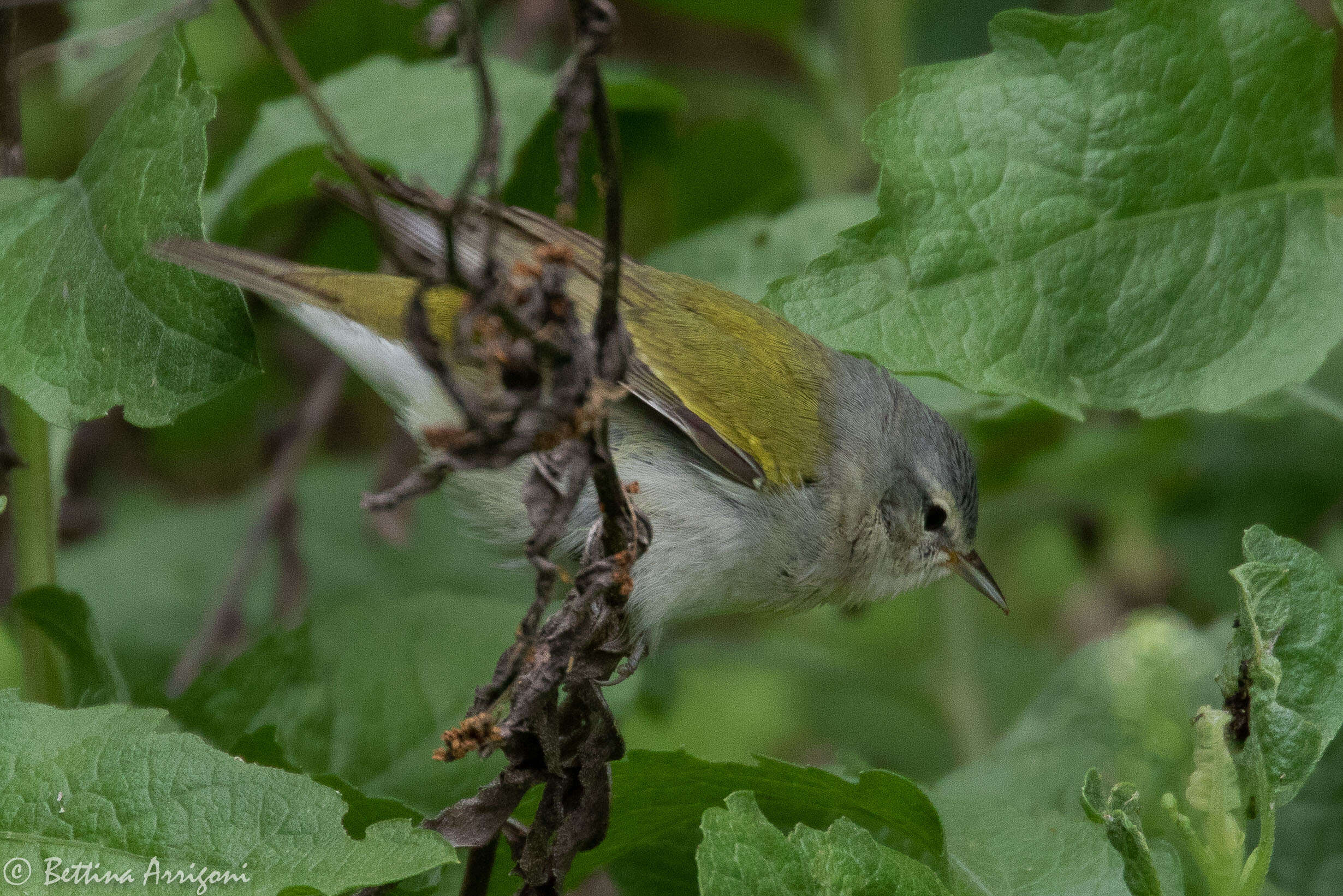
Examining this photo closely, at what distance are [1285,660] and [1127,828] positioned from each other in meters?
0.34

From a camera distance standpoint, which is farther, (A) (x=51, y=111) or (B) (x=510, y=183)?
(A) (x=51, y=111)

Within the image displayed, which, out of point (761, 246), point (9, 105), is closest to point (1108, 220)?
point (761, 246)

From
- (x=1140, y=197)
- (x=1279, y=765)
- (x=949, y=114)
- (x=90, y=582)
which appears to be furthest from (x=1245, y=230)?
(x=90, y=582)

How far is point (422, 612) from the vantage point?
8.04 feet

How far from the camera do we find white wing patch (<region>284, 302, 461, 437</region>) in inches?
101

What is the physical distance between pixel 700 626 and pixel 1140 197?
3.42 metres

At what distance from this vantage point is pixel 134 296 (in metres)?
1.75

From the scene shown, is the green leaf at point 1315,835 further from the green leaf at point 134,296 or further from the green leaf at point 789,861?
the green leaf at point 134,296

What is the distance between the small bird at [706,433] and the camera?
2529 millimetres

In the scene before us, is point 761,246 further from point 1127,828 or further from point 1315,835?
point 1127,828

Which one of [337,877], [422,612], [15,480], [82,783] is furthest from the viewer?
[422,612]

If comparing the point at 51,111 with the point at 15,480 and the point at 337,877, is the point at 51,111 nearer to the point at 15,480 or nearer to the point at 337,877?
the point at 15,480

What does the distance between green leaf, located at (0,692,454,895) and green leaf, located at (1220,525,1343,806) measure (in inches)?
37.0

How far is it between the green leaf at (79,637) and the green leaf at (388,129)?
2.56 ft
